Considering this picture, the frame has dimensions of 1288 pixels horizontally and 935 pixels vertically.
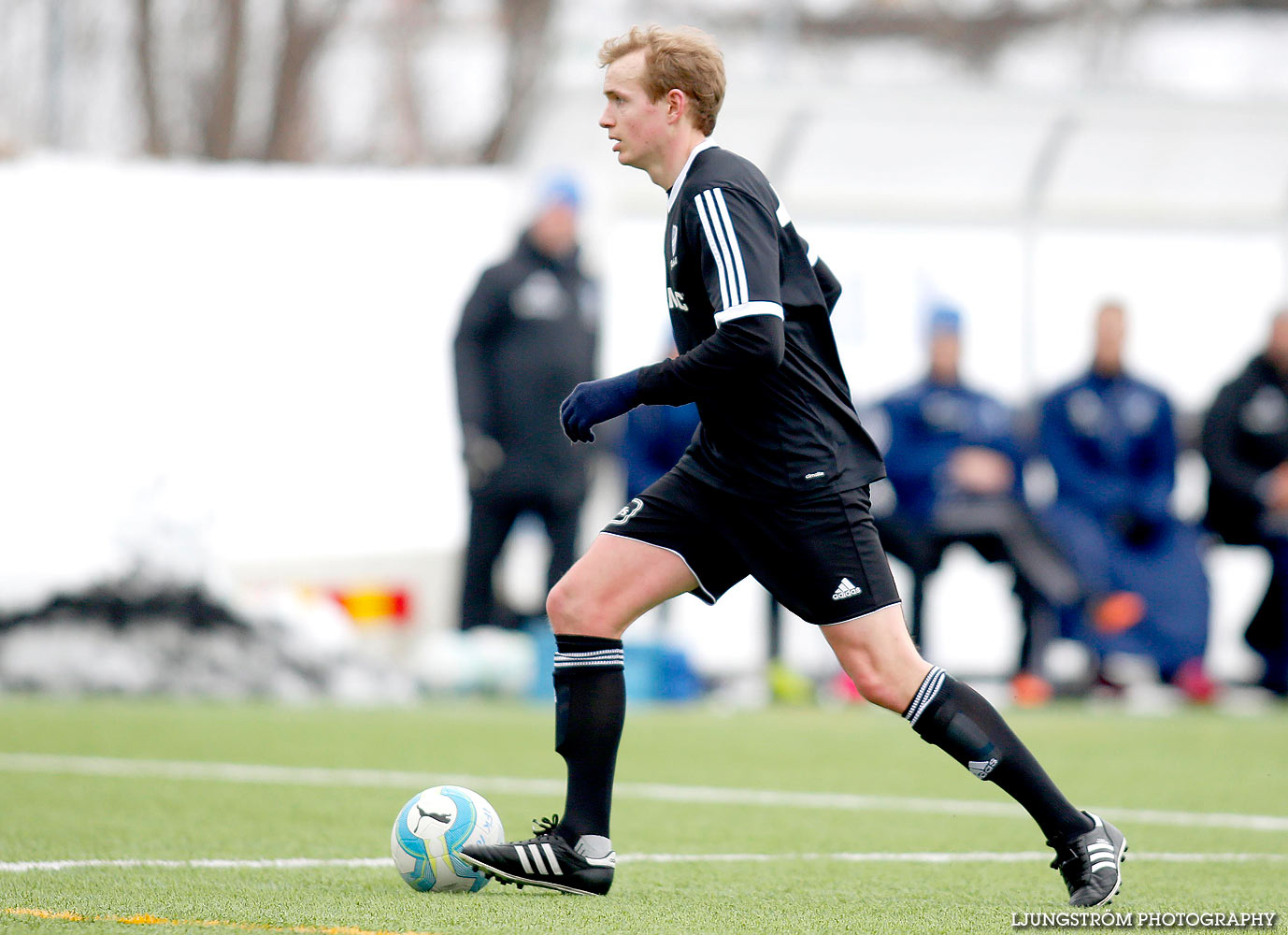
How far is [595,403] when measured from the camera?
14.5 ft

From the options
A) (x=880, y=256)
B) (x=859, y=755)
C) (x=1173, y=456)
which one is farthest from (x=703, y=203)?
(x=880, y=256)

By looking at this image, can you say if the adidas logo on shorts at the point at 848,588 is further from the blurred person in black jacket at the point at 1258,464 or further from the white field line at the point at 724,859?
the blurred person in black jacket at the point at 1258,464

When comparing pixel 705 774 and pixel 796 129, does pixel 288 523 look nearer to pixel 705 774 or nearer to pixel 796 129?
pixel 796 129

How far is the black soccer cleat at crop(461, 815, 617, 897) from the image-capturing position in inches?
179

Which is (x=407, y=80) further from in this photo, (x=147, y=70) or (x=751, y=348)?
(x=751, y=348)

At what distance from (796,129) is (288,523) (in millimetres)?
3854

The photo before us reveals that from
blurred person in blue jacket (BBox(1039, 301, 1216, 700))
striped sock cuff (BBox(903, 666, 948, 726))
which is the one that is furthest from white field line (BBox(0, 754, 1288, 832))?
blurred person in blue jacket (BBox(1039, 301, 1216, 700))

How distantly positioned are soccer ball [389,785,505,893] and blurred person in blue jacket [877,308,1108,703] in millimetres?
6752

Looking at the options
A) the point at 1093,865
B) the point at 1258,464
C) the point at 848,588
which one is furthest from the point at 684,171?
the point at 1258,464

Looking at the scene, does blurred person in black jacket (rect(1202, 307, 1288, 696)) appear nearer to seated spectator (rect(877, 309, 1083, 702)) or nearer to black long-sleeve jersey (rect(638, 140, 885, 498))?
seated spectator (rect(877, 309, 1083, 702))

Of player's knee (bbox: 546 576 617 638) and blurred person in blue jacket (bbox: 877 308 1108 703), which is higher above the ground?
player's knee (bbox: 546 576 617 638)

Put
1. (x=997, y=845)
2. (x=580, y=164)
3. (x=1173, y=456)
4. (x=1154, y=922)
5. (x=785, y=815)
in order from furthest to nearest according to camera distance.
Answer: (x=580, y=164) → (x=1173, y=456) → (x=785, y=815) → (x=997, y=845) → (x=1154, y=922)

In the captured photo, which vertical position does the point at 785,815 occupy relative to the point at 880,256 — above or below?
below

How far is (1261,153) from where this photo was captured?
13.1m
